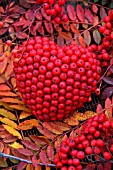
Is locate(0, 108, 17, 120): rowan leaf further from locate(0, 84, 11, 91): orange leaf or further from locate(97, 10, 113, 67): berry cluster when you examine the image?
locate(97, 10, 113, 67): berry cluster

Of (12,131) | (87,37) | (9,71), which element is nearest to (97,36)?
(87,37)

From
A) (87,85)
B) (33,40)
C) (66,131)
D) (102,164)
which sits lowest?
(102,164)

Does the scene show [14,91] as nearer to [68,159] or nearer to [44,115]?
[44,115]

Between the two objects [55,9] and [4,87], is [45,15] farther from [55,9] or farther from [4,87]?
[4,87]

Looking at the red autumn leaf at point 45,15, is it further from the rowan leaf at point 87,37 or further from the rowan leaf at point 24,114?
the rowan leaf at point 24,114

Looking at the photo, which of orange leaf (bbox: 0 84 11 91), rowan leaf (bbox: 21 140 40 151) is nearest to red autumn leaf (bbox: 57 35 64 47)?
orange leaf (bbox: 0 84 11 91)

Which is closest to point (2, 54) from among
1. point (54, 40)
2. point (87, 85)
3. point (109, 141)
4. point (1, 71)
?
point (1, 71)

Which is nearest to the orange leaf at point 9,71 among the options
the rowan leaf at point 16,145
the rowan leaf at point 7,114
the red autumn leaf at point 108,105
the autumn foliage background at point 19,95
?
the autumn foliage background at point 19,95

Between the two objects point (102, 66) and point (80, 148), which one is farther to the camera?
point (102, 66)
